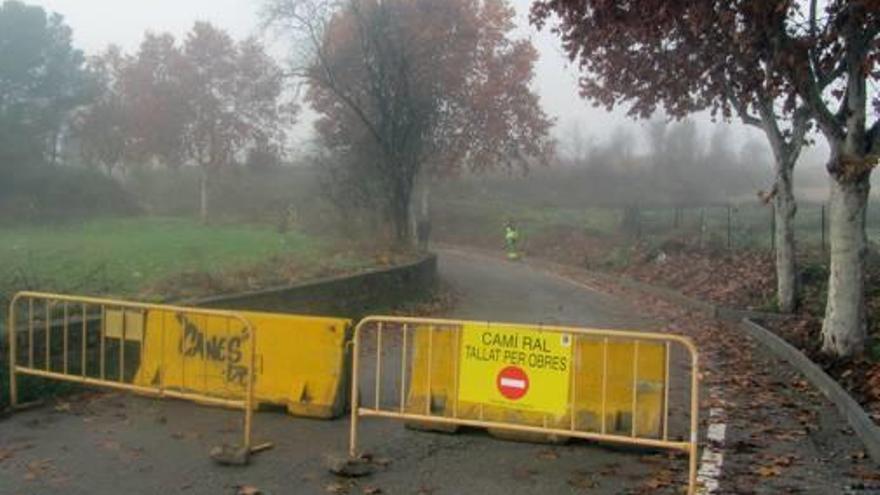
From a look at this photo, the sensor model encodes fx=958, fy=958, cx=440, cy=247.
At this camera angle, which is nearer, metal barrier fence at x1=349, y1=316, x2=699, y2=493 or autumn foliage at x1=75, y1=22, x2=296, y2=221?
metal barrier fence at x1=349, y1=316, x2=699, y2=493

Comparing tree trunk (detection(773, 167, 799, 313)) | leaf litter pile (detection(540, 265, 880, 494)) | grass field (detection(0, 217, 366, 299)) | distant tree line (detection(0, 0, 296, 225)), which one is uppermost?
distant tree line (detection(0, 0, 296, 225))

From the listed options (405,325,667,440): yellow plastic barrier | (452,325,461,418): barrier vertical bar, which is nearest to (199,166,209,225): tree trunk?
(452,325,461,418): barrier vertical bar

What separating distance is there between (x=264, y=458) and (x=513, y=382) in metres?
2.12

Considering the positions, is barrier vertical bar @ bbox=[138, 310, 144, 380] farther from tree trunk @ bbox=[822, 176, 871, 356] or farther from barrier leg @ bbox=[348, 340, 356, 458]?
tree trunk @ bbox=[822, 176, 871, 356]

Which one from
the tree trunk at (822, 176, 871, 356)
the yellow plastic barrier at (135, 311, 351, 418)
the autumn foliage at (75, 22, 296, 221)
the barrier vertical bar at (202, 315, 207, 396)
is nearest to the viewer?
the yellow plastic barrier at (135, 311, 351, 418)

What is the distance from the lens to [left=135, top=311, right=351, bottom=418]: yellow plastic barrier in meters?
9.02

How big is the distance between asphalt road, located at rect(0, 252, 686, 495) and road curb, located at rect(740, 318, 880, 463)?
1.75 m

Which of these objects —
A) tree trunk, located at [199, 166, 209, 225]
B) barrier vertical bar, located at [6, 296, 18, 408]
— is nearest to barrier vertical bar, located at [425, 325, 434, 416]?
barrier vertical bar, located at [6, 296, 18, 408]

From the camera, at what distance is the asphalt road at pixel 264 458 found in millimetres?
6988

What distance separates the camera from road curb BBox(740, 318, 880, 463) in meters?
8.02

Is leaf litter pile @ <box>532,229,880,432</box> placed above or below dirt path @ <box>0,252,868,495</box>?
above

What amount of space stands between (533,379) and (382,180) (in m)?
19.1

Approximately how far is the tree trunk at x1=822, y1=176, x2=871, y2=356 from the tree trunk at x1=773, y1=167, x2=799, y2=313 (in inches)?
218

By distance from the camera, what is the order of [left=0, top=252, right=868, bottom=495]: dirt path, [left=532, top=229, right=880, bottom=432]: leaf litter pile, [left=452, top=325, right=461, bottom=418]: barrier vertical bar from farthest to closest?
[left=532, top=229, right=880, bottom=432]: leaf litter pile → [left=452, top=325, right=461, bottom=418]: barrier vertical bar → [left=0, top=252, right=868, bottom=495]: dirt path
